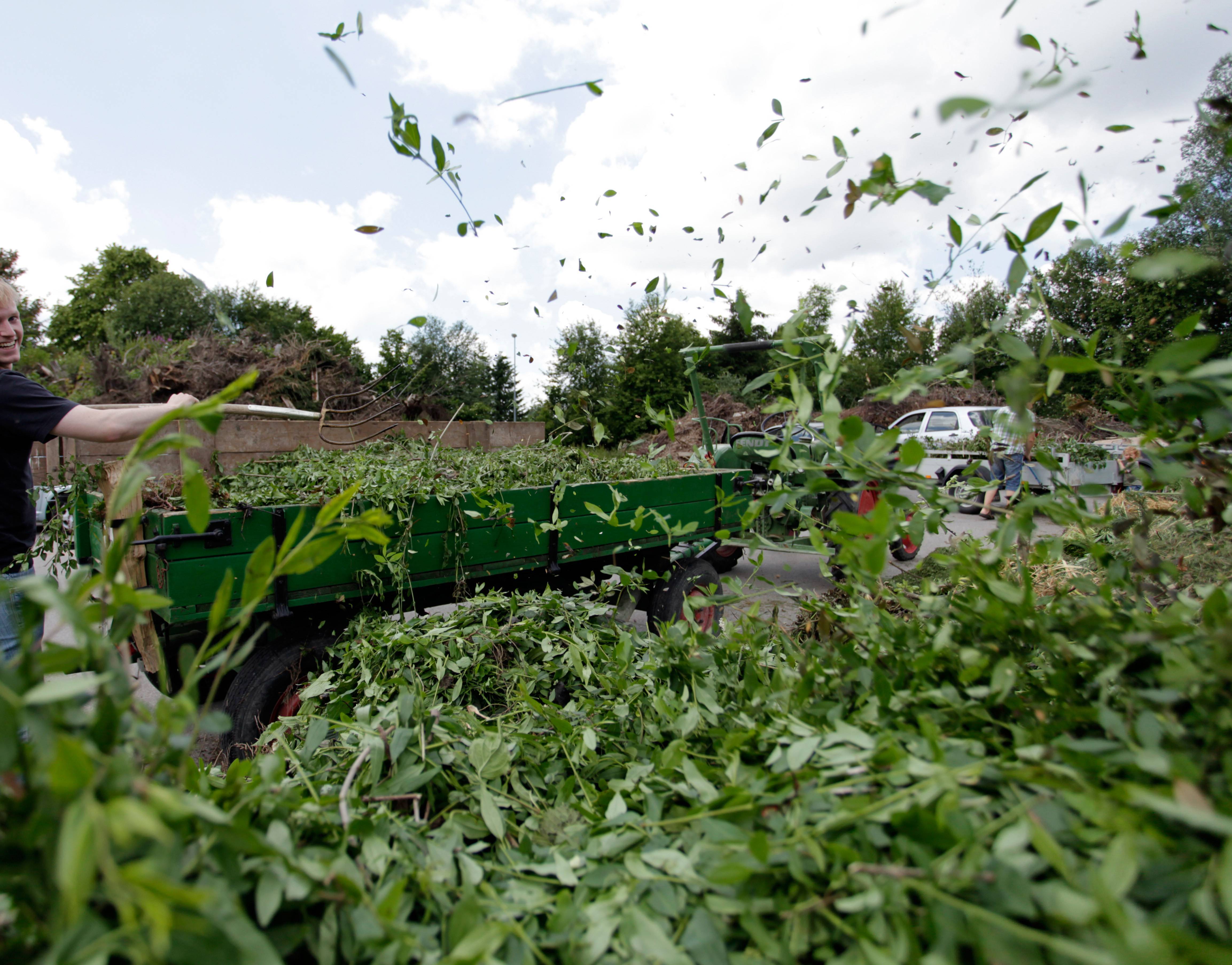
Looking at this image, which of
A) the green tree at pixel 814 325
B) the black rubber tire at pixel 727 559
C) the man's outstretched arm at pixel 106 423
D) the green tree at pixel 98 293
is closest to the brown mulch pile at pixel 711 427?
the black rubber tire at pixel 727 559

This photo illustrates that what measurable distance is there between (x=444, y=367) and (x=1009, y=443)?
10025 mm

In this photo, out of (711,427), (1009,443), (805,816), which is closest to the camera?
(805,816)

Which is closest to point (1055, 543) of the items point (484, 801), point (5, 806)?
point (484, 801)

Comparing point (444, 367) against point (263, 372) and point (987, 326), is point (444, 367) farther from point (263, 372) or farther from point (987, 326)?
point (987, 326)

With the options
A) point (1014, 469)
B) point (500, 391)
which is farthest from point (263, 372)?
point (500, 391)

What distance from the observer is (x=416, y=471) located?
3.69 metres

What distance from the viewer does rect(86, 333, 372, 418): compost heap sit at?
9.91 m

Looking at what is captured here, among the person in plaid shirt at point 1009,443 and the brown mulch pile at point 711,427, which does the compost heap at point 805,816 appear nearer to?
the person in plaid shirt at point 1009,443

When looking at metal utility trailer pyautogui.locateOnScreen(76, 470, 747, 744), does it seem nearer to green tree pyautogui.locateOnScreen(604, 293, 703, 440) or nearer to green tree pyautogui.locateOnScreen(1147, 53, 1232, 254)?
green tree pyautogui.locateOnScreen(604, 293, 703, 440)

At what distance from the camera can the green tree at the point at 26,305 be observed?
2483 centimetres

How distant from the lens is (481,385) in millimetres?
25000

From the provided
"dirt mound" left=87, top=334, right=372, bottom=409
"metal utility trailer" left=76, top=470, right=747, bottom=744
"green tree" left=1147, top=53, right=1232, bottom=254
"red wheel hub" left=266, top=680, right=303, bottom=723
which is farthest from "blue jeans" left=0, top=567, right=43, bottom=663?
"dirt mound" left=87, top=334, right=372, bottom=409

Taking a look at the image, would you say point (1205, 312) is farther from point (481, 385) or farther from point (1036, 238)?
point (481, 385)

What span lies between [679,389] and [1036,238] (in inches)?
134
